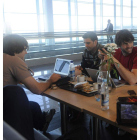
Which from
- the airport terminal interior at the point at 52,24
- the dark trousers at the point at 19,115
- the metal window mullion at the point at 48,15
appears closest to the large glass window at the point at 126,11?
the airport terminal interior at the point at 52,24

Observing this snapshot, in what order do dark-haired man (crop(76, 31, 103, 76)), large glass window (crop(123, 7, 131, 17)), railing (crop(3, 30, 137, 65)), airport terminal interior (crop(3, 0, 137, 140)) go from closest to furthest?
dark-haired man (crop(76, 31, 103, 76)), airport terminal interior (crop(3, 0, 137, 140)), railing (crop(3, 30, 137, 65)), large glass window (crop(123, 7, 131, 17))

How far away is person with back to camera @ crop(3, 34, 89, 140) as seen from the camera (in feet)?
3.67

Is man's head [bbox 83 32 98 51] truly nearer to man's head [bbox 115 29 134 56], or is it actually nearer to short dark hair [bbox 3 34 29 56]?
man's head [bbox 115 29 134 56]

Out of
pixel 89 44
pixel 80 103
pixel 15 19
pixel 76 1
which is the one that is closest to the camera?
pixel 80 103

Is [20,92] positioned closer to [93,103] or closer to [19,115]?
[19,115]

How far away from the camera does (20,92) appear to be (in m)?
1.18

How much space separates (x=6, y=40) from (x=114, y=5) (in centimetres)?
988

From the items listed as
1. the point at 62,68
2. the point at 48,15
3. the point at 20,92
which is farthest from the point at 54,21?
the point at 20,92

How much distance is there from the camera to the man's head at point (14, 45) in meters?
1.82

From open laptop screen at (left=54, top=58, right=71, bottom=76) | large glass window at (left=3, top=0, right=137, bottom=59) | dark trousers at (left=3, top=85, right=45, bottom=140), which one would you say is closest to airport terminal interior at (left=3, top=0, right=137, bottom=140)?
large glass window at (left=3, top=0, right=137, bottom=59)

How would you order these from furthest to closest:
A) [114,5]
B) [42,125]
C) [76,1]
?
[114,5], [76,1], [42,125]

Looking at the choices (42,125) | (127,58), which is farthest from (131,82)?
(42,125)

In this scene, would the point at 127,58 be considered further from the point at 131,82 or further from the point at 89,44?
the point at 89,44

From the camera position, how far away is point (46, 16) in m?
7.78
